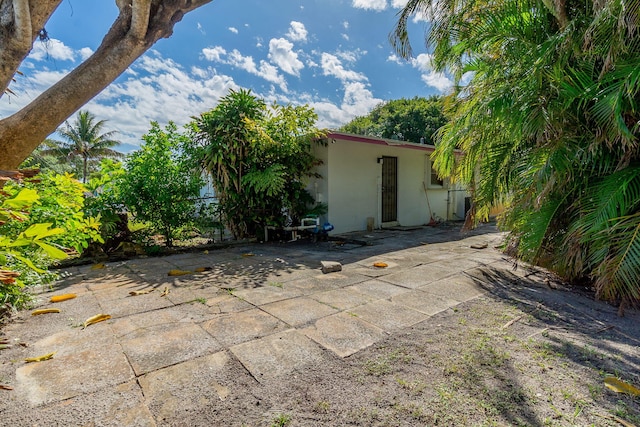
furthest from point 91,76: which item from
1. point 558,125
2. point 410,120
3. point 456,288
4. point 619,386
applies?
point 410,120

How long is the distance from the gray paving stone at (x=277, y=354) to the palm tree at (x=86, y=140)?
29.1 meters

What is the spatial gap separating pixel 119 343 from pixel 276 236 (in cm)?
499

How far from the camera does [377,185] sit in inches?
349

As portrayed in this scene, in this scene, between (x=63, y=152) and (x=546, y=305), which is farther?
(x=63, y=152)

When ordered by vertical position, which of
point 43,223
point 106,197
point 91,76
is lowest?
point 43,223

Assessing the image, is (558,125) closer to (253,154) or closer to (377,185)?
(253,154)

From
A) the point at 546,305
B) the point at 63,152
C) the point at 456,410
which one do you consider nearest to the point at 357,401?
the point at 456,410

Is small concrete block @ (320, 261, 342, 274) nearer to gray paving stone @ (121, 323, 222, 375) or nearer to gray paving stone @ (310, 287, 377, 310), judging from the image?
gray paving stone @ (310, 287, 377, 310)

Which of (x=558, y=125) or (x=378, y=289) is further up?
→ (x=558, y=125)

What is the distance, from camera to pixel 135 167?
5547 millimetres

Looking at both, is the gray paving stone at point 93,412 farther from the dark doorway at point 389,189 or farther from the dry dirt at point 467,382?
the dark doorway at point 389,189

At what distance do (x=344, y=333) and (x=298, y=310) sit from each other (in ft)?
2.11

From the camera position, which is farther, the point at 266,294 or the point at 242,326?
the point at 266,294

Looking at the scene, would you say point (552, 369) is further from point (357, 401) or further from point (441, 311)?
point (357, 401)
